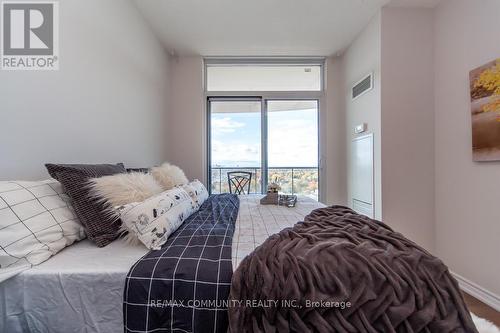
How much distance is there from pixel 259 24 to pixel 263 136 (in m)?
1.59

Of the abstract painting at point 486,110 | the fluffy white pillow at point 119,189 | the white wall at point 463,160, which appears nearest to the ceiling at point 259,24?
the white wall at point 463,160

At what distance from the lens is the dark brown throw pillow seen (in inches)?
44.6

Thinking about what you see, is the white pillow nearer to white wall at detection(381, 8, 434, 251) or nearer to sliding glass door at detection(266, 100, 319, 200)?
white wall at detection(381, 8, 434, 251)

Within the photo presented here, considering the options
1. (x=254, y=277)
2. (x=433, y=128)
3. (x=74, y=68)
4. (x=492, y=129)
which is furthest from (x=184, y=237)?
(x=433, y=128)

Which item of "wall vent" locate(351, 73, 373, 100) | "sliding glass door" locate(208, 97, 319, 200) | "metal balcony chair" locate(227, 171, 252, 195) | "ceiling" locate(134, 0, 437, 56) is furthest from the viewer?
"metal balcony chair" locate(227, 171, 252, 195)

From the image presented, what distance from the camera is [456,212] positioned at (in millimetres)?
2203

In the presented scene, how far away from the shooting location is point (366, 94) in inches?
113

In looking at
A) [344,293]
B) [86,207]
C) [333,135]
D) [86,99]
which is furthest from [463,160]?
[86,99]

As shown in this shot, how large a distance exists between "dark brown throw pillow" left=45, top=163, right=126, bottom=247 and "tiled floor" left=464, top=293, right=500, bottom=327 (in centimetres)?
A: 258

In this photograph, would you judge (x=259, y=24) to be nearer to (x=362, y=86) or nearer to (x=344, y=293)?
(x=362, y=86)

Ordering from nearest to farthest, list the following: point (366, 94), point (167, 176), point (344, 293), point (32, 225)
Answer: point (344, 293) < point (32, 225) < point (167, 176) < point (366, 94)

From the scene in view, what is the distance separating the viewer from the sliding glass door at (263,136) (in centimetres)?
377

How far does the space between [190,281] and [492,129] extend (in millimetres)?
2419

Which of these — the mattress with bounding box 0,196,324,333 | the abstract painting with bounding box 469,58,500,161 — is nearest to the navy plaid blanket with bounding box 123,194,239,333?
the mattress with bounding box 0,196,324,333
